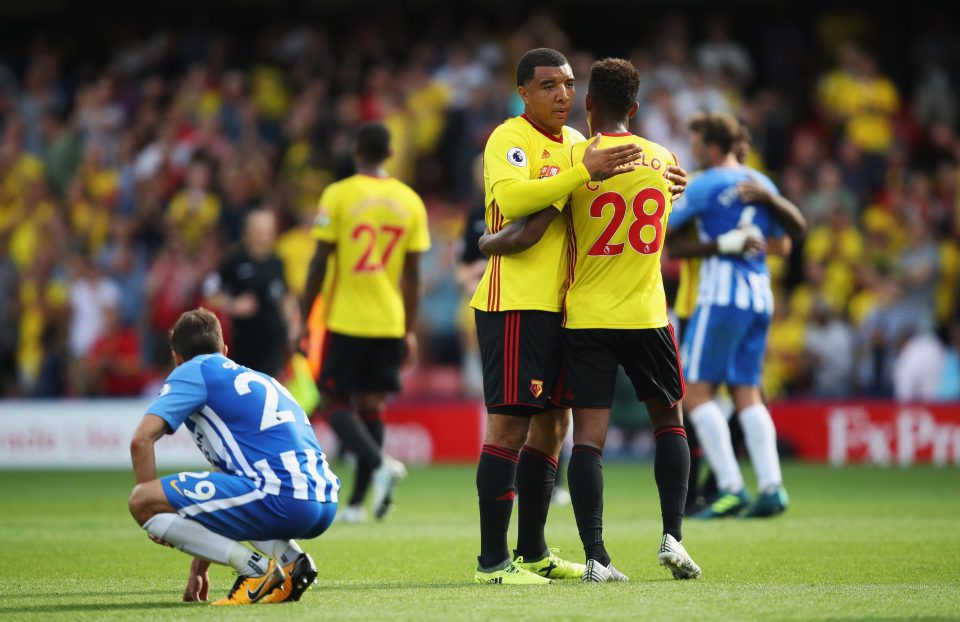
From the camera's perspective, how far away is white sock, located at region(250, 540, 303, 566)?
6.07 m

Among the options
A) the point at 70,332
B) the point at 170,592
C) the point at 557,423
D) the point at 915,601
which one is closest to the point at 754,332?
the point at 557,423

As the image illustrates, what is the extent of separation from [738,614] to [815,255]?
12.9 metres

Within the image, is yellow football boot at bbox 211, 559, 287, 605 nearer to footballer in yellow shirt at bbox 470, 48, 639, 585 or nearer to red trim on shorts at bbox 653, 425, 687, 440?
footballer in yellow shirt at bbox 470, 48, 639, 585

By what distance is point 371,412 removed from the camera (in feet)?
34.8

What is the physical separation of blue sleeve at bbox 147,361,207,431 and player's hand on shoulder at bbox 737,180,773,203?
485 centimetres

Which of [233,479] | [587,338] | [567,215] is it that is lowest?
[233,479]

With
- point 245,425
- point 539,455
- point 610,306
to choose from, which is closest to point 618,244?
point 610,306

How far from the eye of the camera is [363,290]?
1033 centimetres

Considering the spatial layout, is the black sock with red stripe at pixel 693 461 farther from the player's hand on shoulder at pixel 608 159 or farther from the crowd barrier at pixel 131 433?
the crowd barrier at pixel 131 433

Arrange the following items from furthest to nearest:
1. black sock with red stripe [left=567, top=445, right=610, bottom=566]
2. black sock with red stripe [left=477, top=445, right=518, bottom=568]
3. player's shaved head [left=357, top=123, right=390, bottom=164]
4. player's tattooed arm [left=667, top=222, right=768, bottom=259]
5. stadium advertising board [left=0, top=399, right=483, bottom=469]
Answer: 1. stadium advertising board [left=0, top=399, right=483, bottom=469]
2. player's shaved head [left=357, top=123, right=390, bottom=164]
3. player's tattooed arm [left=667, top=222, right=768, bottom=259]
4. black sock with red stripe [left=477, top=445, right=518, bottom=568]
5. black sock with red stripe [left=567, top=445, right=610, bottom=566]

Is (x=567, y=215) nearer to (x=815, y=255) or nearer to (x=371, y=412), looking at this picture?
(x=371, y=412)

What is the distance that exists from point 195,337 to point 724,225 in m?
4.72

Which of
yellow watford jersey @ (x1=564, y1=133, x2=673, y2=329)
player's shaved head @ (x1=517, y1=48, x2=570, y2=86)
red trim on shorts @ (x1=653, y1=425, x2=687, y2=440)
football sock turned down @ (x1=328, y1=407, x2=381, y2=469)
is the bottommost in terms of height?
football sock turned down @ (x1=328, y1=407, x2=381, y2=469)

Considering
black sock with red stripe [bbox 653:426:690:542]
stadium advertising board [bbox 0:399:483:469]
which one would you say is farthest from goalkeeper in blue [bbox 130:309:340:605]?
stadium advertising board [bbox 0:399:483:469]
